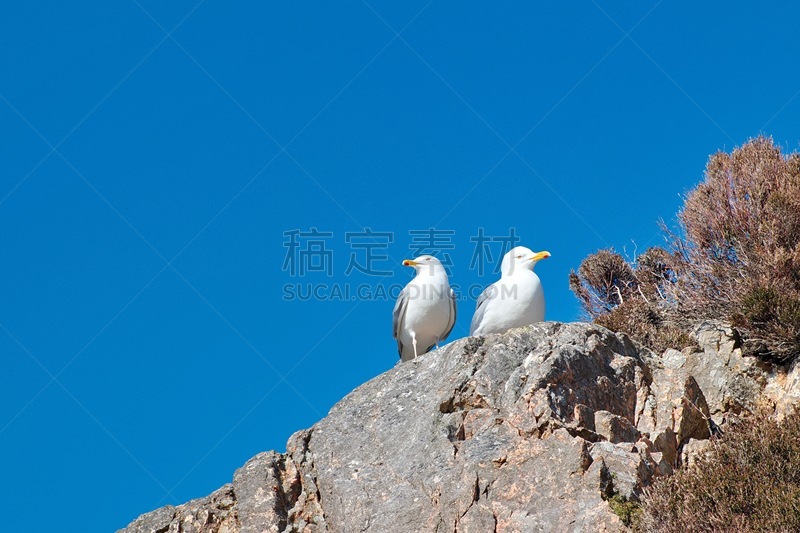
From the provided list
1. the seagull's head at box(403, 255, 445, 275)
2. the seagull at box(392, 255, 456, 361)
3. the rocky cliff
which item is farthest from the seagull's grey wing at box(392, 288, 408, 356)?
the rocky cliff

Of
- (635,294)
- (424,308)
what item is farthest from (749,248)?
(424,308)

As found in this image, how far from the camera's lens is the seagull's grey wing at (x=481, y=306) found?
42.0 ft

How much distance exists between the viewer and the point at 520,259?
Answer: 13047mm

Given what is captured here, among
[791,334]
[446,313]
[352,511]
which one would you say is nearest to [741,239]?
[791,334]

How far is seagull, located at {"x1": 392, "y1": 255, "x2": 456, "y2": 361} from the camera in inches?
531

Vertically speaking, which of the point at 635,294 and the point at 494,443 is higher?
the point at 635,294

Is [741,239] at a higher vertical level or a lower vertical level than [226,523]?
higher

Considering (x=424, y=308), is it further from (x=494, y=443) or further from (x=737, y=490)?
(x=737, y=490)

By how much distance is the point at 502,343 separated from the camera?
10703mm

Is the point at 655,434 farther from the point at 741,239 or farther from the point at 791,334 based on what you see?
the point at 741,239

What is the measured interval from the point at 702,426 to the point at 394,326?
5019 millimetres

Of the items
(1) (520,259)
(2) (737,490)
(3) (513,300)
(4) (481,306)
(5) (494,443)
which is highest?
(1) (520,259)

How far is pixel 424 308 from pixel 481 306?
0.94 metres

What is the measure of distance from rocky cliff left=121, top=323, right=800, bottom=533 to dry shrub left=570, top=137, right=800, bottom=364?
0.84m
